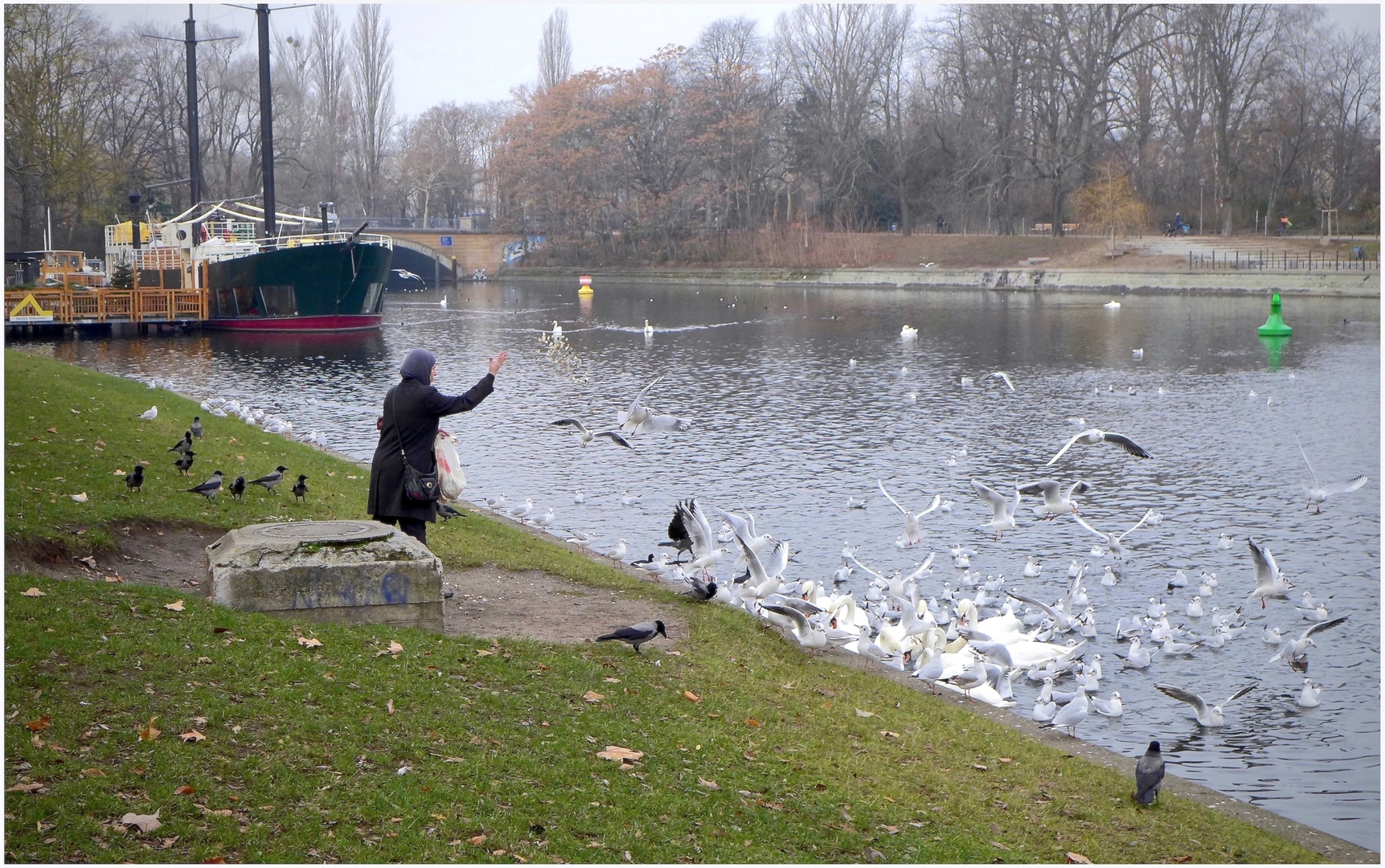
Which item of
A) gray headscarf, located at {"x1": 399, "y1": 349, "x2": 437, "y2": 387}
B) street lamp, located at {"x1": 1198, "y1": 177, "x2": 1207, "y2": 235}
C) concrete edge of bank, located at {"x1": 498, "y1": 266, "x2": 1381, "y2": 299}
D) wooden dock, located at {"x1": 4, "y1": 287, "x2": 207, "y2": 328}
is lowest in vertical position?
gray headscarf, located at {"x1": 399, "y1": 349, "x2": 437, "y2": 387}

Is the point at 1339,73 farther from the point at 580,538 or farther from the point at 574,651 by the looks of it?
the point at 574,651

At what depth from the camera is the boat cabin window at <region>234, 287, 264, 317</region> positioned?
47.9 meters

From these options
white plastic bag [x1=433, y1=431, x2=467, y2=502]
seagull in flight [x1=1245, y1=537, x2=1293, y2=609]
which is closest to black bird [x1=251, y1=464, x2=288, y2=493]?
white plastic bag [x1=433, y1=431, x2=467, y2=502]

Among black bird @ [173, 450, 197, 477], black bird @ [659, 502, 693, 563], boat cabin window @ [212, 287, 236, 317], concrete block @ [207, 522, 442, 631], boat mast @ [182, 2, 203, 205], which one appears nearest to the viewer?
concrete block @ [207, 522, 442, 631]

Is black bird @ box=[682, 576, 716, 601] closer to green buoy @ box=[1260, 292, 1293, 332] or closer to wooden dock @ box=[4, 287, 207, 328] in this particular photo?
green buoy @ box=[1260, 292, 1293, 332]

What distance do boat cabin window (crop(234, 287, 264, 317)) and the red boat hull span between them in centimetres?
39

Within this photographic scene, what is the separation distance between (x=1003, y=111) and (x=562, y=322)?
33606 mm

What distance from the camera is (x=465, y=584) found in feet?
35.1

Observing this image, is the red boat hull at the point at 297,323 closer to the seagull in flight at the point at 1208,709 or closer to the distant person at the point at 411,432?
the distant person at the point at 411,432

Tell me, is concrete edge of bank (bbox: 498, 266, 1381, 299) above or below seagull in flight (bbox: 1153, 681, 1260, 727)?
above

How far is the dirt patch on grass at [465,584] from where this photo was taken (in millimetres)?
8945

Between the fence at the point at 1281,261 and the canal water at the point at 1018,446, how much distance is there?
5.26 meters

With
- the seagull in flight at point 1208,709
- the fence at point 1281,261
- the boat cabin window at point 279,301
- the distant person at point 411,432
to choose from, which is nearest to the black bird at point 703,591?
the distant person at point 411,432

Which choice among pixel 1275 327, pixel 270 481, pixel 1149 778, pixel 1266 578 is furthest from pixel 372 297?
pixel 1149 778
